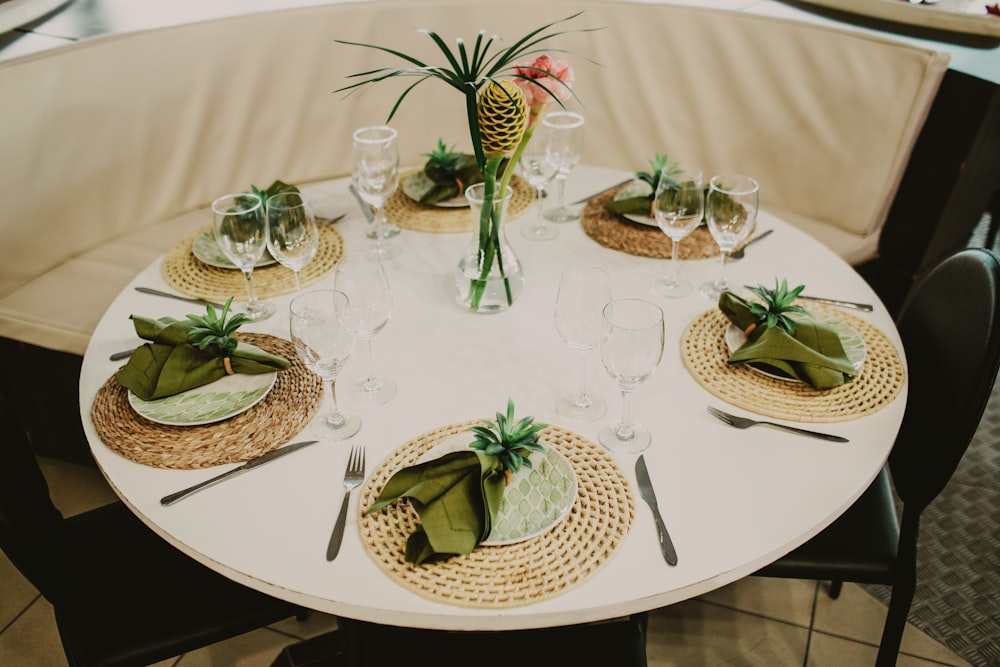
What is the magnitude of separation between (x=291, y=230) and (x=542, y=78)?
0.50 meters

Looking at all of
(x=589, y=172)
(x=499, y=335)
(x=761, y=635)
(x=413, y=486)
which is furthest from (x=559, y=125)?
(x=761, y=635)

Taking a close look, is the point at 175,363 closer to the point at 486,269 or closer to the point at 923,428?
the point at 486,269

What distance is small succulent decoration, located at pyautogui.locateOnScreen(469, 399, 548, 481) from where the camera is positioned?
1.06 m

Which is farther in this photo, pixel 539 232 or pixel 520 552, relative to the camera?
pixel 539 232

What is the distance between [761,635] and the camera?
73.2 inches

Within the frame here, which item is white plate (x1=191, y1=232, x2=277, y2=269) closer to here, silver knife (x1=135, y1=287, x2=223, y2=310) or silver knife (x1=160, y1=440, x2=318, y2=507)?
silver knife (x1=135, y1=287, x2=223, y2=310)

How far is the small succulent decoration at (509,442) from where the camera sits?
3.49 ft

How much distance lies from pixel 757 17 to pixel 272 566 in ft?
7.21

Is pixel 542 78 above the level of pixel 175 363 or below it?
above

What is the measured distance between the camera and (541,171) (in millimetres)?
1701

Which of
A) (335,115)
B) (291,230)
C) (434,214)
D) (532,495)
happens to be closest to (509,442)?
(532,495)

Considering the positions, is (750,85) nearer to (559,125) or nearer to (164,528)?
(559,125)

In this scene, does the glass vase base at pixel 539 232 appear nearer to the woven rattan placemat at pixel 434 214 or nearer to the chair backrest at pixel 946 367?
the woven rattan placemat at pixel 434 214

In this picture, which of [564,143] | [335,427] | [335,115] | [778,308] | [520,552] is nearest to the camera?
[520,552]
